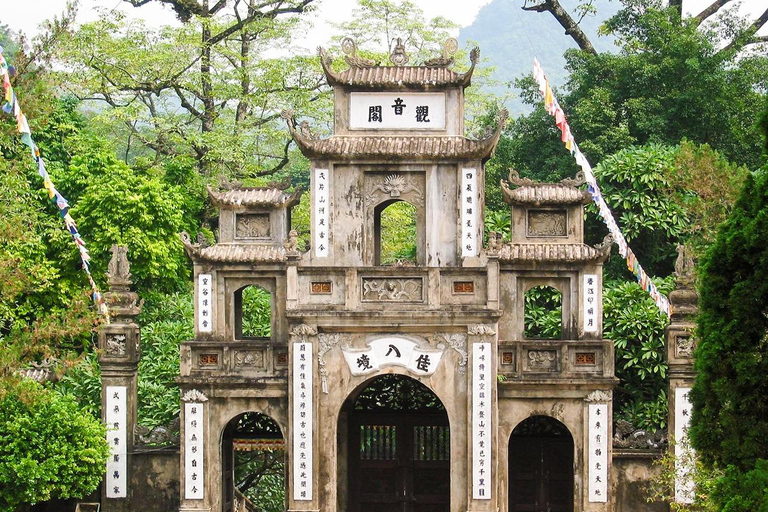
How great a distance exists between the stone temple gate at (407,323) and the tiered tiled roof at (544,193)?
3 cm

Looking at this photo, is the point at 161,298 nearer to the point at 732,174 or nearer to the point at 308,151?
the point at 308,151

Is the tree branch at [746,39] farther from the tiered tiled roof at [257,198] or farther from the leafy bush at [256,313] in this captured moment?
the tiered tiled roof at [257,198]

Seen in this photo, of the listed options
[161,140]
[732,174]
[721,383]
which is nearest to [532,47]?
[161,140]

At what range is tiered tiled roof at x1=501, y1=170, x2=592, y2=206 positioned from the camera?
1931 centimetres

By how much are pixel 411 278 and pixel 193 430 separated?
4.15 m

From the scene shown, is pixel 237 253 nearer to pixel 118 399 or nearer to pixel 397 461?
pixel 118 399

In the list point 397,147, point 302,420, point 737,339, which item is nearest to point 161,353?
point 302,420

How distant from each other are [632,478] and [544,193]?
15.2 ft

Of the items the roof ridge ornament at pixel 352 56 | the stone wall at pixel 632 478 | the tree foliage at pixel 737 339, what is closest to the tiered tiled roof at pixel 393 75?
the roof ridge ornament at pixel 352 56

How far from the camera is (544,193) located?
1948cm

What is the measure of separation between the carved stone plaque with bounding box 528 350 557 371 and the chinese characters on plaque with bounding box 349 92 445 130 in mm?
3817

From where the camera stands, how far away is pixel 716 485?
41.3ft

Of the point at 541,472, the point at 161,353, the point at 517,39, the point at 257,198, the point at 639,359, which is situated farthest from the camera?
→ the point at 517,39

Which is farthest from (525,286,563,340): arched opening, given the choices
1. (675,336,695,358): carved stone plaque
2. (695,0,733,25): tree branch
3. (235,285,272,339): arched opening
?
(695,0,733,25): tree branch
